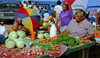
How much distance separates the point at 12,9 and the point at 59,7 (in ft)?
18.3

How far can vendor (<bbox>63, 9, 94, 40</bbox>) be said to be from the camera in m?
4.08

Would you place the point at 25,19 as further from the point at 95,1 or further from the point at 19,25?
the point at 95,1

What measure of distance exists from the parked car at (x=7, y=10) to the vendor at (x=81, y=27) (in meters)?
9.01

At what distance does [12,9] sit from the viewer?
12516mm

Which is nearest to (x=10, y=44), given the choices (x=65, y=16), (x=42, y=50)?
(x=42, y=50)

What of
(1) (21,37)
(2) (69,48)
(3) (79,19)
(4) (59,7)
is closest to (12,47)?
(1) (21,37)

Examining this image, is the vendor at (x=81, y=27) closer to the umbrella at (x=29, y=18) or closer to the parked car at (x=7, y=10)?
the umbrella at (x=29, y=18)

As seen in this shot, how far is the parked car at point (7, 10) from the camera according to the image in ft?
40.9

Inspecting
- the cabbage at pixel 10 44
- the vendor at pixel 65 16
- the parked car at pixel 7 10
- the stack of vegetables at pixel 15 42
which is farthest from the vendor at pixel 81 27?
the parked car at pixel 7 10

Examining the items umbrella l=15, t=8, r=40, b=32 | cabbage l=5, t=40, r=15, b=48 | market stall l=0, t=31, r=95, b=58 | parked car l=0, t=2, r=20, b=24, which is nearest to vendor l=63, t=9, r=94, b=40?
market stall l=0, t=31, r=95, b=58

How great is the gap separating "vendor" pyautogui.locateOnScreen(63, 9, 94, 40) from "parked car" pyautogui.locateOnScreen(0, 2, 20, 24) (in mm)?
9010

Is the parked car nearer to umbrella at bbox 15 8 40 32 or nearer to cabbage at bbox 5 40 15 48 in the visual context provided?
umbrella at bbox 15 8 40 32

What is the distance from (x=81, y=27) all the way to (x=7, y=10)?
934cm

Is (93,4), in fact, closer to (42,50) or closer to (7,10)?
(42,50)
